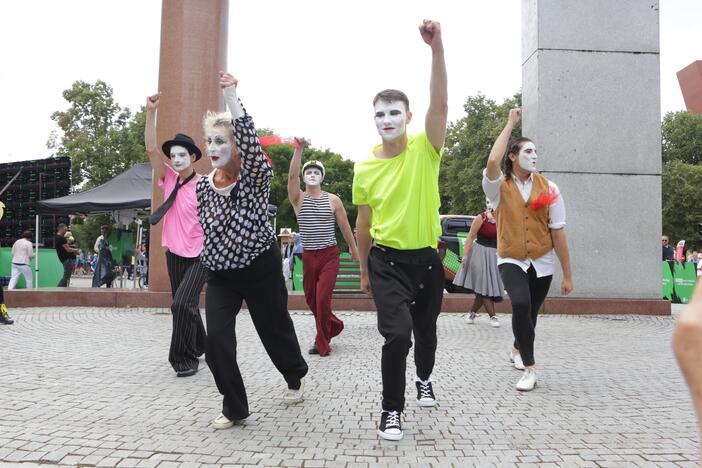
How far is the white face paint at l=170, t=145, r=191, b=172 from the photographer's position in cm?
548

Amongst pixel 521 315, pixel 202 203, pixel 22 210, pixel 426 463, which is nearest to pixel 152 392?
pixel 202 203

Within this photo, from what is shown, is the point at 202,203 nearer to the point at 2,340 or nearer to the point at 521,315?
the point at 521,315

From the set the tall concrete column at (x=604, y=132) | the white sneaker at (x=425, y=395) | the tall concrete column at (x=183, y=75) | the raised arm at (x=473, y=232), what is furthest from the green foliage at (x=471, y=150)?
the white sneaker at (x=425, y=395)

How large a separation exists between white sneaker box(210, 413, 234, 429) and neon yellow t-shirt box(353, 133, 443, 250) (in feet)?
4.63

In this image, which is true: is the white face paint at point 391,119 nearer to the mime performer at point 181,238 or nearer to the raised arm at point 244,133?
the raised arm at point 244,133

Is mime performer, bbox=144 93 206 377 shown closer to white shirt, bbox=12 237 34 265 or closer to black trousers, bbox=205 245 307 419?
black trousers, bbox=205 245 307 419

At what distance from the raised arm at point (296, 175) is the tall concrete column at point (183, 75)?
4944mm

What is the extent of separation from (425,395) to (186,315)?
212 centimetres

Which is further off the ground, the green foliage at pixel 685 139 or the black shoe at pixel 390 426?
the green foliage at pixel 685 139

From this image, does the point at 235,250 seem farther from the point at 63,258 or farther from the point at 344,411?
the point at 63,258

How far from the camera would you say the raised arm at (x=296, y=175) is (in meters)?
5.23

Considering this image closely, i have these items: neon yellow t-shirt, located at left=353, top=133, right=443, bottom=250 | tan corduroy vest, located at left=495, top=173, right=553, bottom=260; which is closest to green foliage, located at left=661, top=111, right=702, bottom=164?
tan corduroy vest, located at left=495, top=173, right=553, bottom=260

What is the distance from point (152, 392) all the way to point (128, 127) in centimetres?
3989

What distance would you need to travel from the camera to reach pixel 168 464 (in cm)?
314
